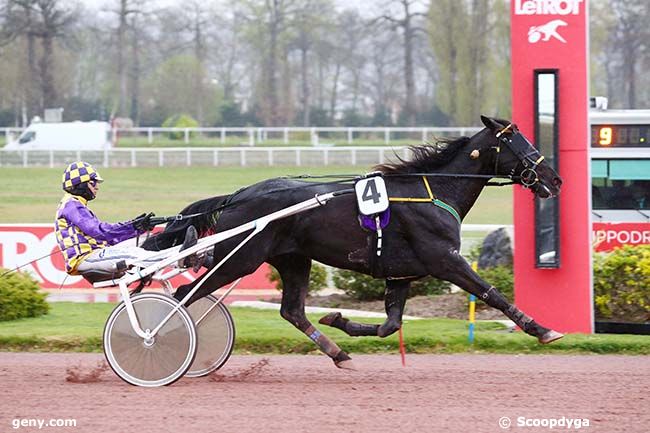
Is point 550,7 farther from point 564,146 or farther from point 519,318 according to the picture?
point 519,318

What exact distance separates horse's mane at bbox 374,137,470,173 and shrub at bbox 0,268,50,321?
4.52 metres

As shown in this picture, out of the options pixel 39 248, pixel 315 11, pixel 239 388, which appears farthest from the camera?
pixel 315 11

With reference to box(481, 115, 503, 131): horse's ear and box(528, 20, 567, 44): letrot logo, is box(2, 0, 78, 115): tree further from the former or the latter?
box(481, 115, 503, 131): horse's ear

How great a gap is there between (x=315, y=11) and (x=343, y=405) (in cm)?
3739

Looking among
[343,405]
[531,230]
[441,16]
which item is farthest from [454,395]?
[441,16]

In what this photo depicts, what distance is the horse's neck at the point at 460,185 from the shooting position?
739 cm

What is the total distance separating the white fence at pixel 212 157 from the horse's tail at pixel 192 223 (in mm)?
21013

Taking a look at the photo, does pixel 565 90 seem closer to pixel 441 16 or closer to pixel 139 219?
pixel 139 219

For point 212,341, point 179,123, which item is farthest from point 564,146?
point 179,123

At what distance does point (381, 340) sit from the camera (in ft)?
29.5

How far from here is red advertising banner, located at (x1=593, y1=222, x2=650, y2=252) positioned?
12883 millimetres

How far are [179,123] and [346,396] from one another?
1277 inches

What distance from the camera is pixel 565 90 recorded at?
931 centimetres

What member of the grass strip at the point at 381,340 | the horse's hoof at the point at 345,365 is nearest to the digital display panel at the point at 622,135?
the grass strip at the point at 381,340
